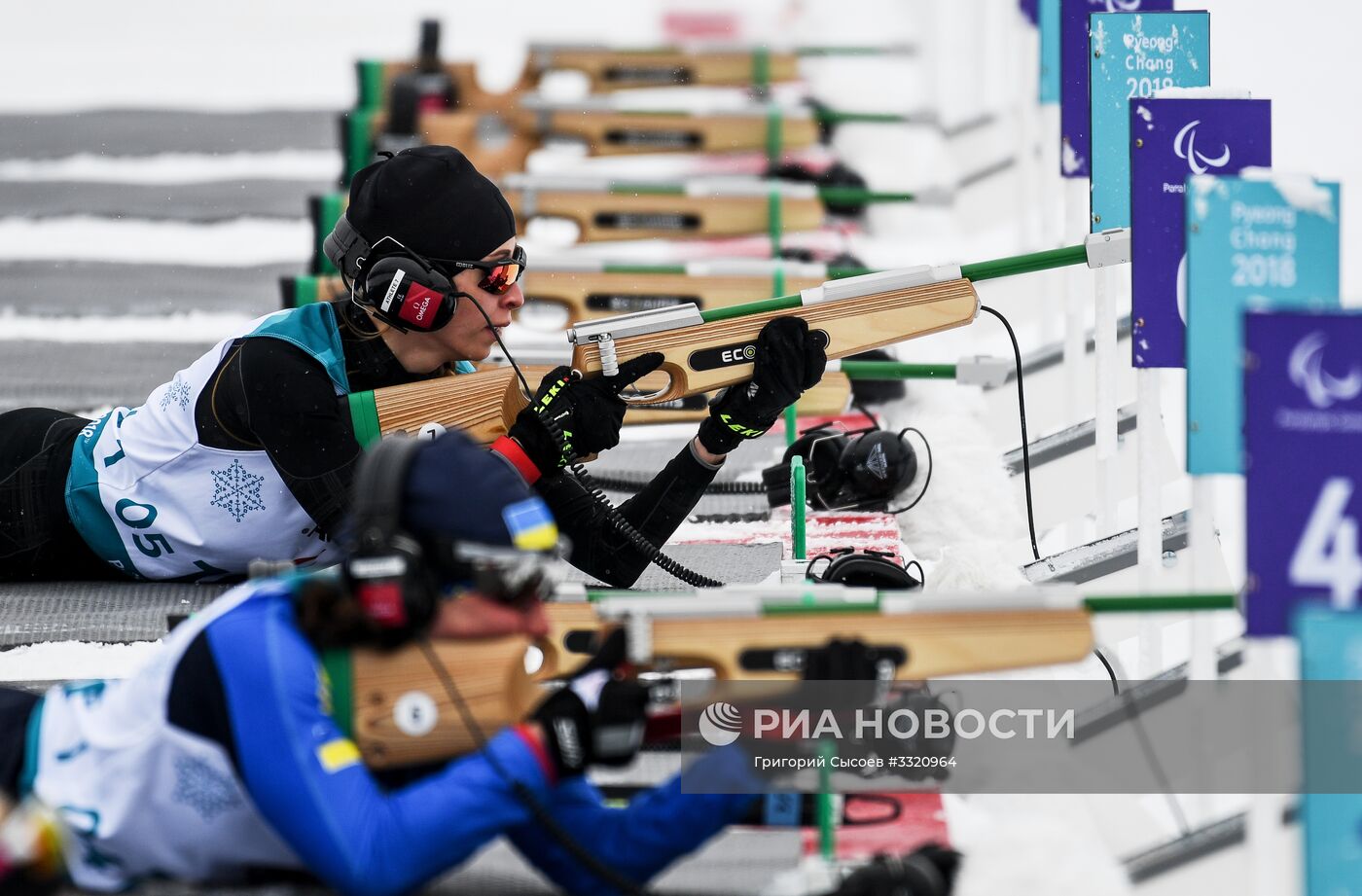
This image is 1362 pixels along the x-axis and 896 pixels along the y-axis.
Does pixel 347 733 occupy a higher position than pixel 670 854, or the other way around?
pixel 347 733

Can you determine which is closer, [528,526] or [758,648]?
[528,526]

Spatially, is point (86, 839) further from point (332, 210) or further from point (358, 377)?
point (332, 210)

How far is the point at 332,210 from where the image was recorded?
236 inches

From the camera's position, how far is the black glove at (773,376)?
340 centimetres

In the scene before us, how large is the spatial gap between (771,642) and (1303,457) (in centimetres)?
66

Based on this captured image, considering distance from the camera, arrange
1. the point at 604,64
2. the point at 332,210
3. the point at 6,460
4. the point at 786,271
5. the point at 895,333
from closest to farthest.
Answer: the point at 895,333 → the point at 6,460 → the point at 786,271 → the point at 332,210 → the point at 604,64

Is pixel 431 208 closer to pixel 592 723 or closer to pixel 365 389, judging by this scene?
pixel 365 389

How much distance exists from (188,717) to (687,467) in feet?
4.33

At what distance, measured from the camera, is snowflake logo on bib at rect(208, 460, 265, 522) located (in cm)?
351

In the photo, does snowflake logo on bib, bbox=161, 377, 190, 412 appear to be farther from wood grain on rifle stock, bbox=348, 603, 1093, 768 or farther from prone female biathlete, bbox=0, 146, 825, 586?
wood grain on rifle stock, bbox=348, 603, 1093, 768

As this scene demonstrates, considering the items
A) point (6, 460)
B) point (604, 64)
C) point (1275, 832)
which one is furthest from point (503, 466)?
point (604, 64)

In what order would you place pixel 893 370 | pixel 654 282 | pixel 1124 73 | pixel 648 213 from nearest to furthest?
pixel 1124 73, pixel 893 370, pixel 654 282, pixel 648 213

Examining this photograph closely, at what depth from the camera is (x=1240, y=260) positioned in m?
2.64

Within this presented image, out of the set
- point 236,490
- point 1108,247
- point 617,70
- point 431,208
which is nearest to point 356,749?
point 236,490
